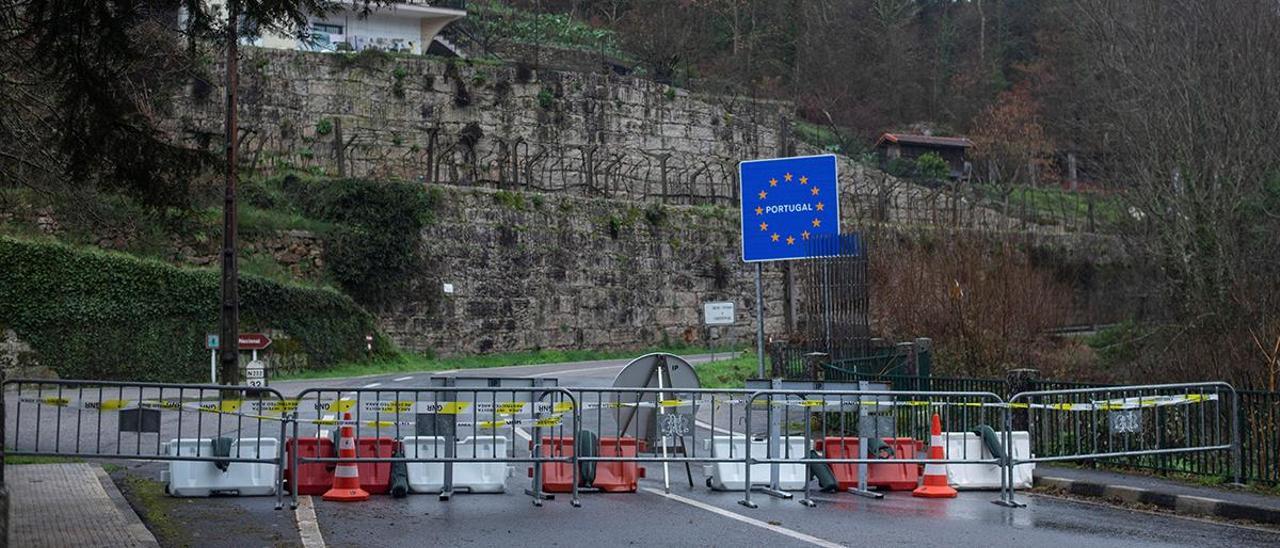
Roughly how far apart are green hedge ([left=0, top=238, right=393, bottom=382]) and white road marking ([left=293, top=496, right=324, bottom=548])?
62.5ft

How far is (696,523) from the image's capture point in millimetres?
11805

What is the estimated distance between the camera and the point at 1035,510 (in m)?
13.3

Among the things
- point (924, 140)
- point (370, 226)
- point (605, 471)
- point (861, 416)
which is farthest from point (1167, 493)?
point (924, 140)

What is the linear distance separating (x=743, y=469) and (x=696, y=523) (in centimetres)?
294

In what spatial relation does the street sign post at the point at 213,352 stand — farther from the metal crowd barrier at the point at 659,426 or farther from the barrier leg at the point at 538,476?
the barrier leg at the point at 538,476

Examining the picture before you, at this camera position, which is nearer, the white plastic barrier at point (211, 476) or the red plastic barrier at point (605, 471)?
the white plastic barrier at point (211, 476)

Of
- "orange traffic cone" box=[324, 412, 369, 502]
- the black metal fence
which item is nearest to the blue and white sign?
the black metal fence

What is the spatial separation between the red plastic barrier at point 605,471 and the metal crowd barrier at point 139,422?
2.52 m

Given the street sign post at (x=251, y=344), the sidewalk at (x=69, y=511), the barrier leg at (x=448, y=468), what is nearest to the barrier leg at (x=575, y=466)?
the barrier leg at (x=448, y=468)

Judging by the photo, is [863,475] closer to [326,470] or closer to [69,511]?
[326,470]

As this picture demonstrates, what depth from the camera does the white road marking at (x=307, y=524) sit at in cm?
1045

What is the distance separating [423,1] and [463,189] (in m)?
16.3

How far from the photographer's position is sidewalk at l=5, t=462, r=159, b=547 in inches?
409

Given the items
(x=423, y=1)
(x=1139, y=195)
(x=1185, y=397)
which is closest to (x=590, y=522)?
(x=1185, y=397)
